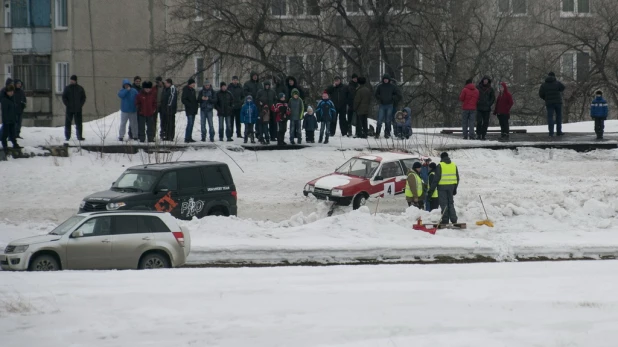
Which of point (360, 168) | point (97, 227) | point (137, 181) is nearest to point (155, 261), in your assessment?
point (97, 227)

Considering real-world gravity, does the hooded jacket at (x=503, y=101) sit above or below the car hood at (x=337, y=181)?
above

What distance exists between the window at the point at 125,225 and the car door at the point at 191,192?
14.5 ft

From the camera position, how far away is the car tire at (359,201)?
85.6ft

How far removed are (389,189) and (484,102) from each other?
27.3ft

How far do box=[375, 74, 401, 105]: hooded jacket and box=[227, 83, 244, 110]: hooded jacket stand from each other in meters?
4.30

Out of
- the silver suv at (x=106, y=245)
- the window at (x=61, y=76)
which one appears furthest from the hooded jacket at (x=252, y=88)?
the window at (x=61, y=76)

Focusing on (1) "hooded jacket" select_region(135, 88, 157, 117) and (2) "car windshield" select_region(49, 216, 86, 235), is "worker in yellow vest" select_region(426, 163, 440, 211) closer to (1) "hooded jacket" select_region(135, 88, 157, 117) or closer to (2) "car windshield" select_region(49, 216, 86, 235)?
(2) "car windshield" select_region(49, 216, 86, 235)

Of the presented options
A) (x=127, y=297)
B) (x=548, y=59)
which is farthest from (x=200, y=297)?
(x=548, y=59)

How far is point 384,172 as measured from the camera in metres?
26.8

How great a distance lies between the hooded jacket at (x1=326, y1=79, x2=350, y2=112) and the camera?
109 ft

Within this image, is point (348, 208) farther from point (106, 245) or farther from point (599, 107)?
point (599, 107)

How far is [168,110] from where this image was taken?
31250 millimetres

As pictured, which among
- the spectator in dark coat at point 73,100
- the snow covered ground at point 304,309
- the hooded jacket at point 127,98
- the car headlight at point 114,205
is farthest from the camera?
the hooded jacket at point 127,98

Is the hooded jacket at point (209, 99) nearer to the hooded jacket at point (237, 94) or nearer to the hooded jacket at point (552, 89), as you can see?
the hooded jacket at point (237, 94)
